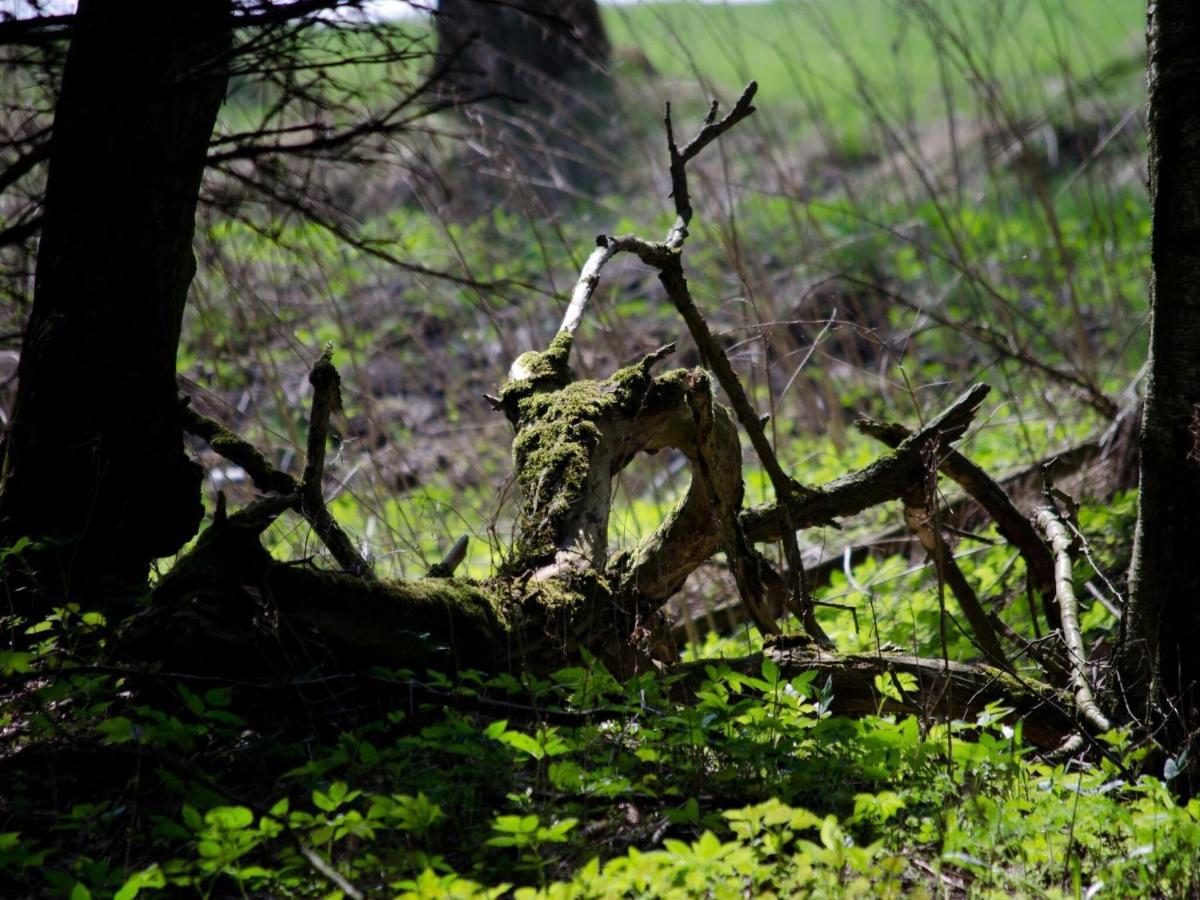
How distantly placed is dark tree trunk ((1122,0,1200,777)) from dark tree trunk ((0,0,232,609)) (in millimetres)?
2127

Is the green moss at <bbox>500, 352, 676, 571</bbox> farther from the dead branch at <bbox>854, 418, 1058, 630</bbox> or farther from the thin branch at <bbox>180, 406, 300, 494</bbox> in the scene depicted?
the dead branch at <bbox>854, 418, 1058, 630</bbox>

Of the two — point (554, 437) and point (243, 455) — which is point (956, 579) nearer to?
point (554, 437)

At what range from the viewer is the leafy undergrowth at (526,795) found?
70.0 inches

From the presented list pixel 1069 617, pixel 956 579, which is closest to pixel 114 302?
pixel 956 579

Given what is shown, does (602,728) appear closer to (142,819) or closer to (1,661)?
(142,819)

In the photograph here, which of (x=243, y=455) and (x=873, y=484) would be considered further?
(x=873, y=484)

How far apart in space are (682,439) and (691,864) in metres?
1.44

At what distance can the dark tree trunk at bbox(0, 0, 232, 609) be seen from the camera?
2525 mm

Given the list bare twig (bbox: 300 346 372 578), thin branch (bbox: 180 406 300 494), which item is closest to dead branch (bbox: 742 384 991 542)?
bare twig (bbox: 300 346 372 578)

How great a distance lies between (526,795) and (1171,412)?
5.66 ft

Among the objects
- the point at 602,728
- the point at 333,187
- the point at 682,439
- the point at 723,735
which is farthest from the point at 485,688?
the point at 333,187

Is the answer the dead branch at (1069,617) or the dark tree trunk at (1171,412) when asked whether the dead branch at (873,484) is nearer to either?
the dead branch at (1069,617)

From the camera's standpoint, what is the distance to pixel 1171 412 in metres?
2.57

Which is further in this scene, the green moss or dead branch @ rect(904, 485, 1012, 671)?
dead branch @ rect(904, 485, 1012, 671)
